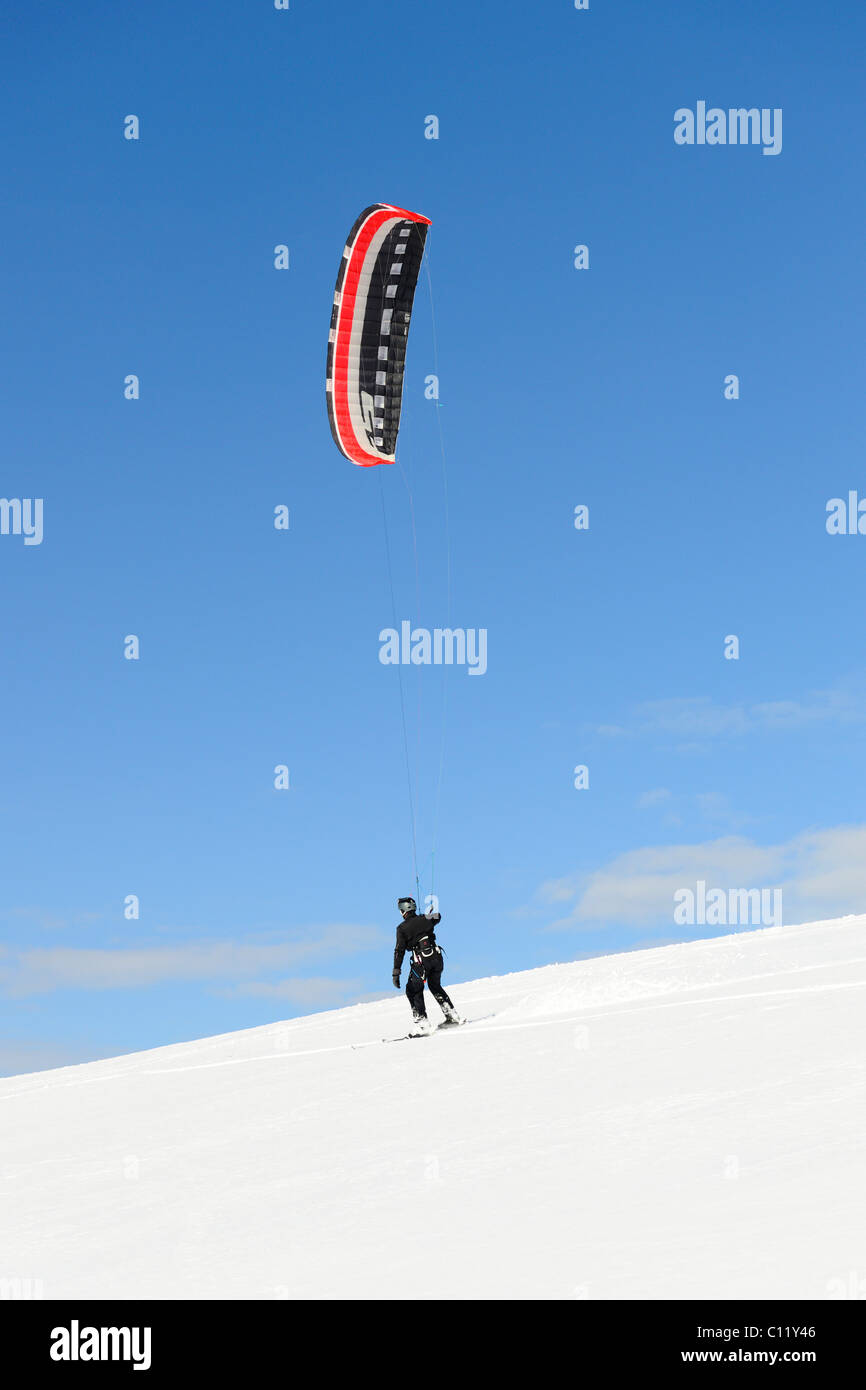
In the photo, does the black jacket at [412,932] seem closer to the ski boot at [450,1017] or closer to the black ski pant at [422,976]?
the black ski pant at [422,976]

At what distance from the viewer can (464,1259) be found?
7.45 m

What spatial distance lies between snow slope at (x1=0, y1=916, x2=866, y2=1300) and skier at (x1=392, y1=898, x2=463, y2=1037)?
0.72m

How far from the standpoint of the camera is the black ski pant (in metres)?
16.8

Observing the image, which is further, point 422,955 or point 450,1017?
point 450,1017

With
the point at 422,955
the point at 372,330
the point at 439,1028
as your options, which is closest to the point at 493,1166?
the point at 422,955

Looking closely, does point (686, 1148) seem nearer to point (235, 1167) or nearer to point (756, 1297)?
point (756, 1297)

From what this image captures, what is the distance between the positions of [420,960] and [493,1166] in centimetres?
776

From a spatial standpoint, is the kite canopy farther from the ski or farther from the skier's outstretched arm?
the ski

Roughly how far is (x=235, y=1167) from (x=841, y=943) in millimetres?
11146

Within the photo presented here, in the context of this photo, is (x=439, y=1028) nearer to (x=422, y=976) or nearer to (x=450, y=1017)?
(x=450, y=1017)

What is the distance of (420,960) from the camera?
1688cm

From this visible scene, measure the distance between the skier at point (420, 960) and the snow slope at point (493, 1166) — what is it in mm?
719

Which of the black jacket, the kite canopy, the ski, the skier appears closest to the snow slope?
the ski
